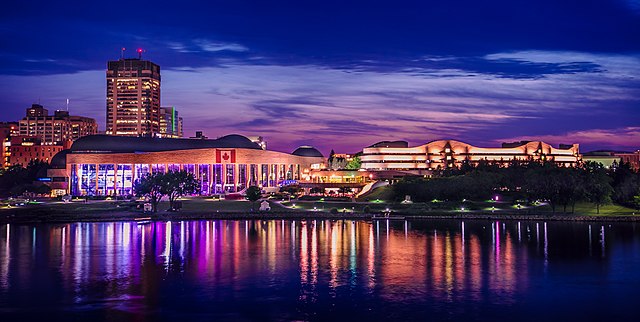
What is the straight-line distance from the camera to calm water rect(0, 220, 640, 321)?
1644 inches

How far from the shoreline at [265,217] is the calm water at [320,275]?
1673 centimetres

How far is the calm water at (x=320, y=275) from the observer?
41750 millimetres

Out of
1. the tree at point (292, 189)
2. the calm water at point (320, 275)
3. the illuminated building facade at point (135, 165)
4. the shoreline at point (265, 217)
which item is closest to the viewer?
the calm water at point (320, 275)

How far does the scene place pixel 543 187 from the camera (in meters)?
113

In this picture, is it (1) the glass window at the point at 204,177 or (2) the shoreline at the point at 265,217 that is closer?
(2) the shoreline at the point at 265,217

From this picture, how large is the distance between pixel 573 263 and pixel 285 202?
3021 inches

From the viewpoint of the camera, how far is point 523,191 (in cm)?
13012

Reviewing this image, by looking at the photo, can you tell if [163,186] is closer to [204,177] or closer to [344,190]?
[344,190]

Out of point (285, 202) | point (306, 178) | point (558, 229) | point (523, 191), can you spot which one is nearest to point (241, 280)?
point (558, 229)

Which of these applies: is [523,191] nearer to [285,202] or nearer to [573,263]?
[285,202]

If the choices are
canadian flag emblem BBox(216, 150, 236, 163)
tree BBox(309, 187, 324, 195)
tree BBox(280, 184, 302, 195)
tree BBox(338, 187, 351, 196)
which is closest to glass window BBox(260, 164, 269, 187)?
canadian flag emblem BBox(216, 150, 236, 163)

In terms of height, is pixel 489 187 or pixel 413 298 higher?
pixel 489 187

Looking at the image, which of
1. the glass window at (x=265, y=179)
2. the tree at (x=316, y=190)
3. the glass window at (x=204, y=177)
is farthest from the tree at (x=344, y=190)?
the glass window at (x=204, y=177)

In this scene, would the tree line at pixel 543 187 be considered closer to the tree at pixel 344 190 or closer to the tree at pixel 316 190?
the tree at pixel 344 190
